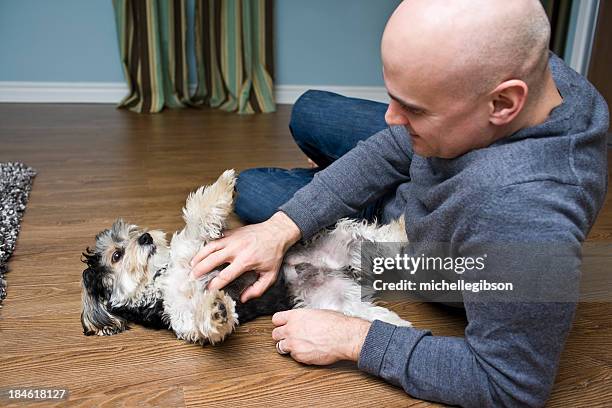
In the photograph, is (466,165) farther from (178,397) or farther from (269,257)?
(178,397)

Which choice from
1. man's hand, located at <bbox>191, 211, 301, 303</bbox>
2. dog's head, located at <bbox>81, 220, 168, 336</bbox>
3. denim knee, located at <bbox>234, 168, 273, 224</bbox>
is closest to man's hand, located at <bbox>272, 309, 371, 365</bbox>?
man's hand, located at <bbox>191, 211, 301, 303</bbox>

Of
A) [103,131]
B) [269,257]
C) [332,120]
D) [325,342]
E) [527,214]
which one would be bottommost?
[103,131]

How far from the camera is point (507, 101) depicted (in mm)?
943

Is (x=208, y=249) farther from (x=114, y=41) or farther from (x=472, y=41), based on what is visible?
(x=114, y=41)

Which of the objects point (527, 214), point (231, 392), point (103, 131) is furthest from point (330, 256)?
point (103, 131)

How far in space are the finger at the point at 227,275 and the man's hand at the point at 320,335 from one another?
15 centimetres

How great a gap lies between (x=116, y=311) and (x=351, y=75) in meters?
3.23

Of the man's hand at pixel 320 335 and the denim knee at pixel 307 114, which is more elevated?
the denim knee at pixel 307 114

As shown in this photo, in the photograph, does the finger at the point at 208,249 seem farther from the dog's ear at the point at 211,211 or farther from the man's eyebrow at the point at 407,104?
the man's eyebrow at the point at 407,104

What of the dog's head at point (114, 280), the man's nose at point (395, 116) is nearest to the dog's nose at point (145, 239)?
the dog's head at point (114, 280)

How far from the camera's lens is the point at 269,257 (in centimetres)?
133

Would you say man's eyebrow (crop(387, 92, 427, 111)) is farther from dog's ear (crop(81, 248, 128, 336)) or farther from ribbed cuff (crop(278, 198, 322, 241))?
dog's ear (crop(81, 248, 128, 336))

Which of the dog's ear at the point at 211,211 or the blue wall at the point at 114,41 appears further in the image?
the blue wall at the point at 114,41

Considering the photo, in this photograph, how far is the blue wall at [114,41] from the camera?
148 inches
